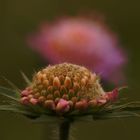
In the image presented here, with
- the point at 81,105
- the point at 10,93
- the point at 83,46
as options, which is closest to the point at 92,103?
the point at 81,105

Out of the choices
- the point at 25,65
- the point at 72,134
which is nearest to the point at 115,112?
the point at 72,134

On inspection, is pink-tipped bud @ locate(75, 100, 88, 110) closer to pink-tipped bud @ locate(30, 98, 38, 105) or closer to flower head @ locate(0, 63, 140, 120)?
flower head @ locate(0, 63, 140, 120)

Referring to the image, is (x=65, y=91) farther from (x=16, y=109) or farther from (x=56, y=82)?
(x=16, y=109)

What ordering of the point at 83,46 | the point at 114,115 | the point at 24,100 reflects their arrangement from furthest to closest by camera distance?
1. the point at 83,46
2. the point at 24,100
3. the point at 114,115

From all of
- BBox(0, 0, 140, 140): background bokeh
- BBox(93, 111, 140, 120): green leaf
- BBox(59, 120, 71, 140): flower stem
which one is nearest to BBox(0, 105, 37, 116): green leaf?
BBox(59, 120, 71, 140): flower stem

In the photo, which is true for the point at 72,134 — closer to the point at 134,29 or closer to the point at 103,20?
the point at 103,20

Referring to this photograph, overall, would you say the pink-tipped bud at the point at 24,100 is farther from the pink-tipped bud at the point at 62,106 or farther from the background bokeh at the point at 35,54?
the background bokeh at the point at 35,54

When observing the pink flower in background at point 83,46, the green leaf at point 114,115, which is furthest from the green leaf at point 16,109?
the pink flower in background at point 83,46
